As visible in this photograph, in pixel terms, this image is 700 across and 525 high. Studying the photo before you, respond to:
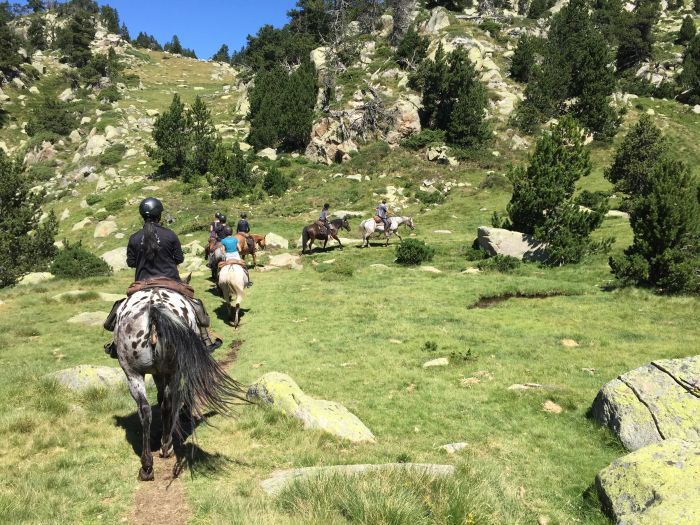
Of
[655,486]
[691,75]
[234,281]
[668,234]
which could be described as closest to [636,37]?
[691,75]

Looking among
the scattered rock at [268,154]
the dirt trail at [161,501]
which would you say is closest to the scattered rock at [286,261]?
the dirt trail at [161,501]

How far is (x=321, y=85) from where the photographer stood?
56375 mm

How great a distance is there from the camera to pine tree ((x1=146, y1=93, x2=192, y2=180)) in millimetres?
45375

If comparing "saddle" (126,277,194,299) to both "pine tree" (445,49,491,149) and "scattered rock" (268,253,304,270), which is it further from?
"pine tree" (445,49,491,149)

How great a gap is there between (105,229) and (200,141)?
14229 mm

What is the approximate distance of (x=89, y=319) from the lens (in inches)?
643

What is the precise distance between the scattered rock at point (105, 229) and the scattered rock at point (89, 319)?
23401 millimetres

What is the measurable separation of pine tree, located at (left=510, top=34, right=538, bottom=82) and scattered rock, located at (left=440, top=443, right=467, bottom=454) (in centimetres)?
5818

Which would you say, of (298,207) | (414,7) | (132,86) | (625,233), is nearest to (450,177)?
(298,207)

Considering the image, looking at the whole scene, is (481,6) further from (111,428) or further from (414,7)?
(111,428)

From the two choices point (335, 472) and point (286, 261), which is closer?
point (335, 472)

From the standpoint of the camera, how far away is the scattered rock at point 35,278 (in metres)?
23.1

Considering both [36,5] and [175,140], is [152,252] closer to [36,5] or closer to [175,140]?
[175,140]

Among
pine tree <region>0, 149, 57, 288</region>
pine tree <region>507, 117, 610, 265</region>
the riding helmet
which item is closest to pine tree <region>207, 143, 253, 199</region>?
pine tree <region>0, 149, 57, 288</region>
